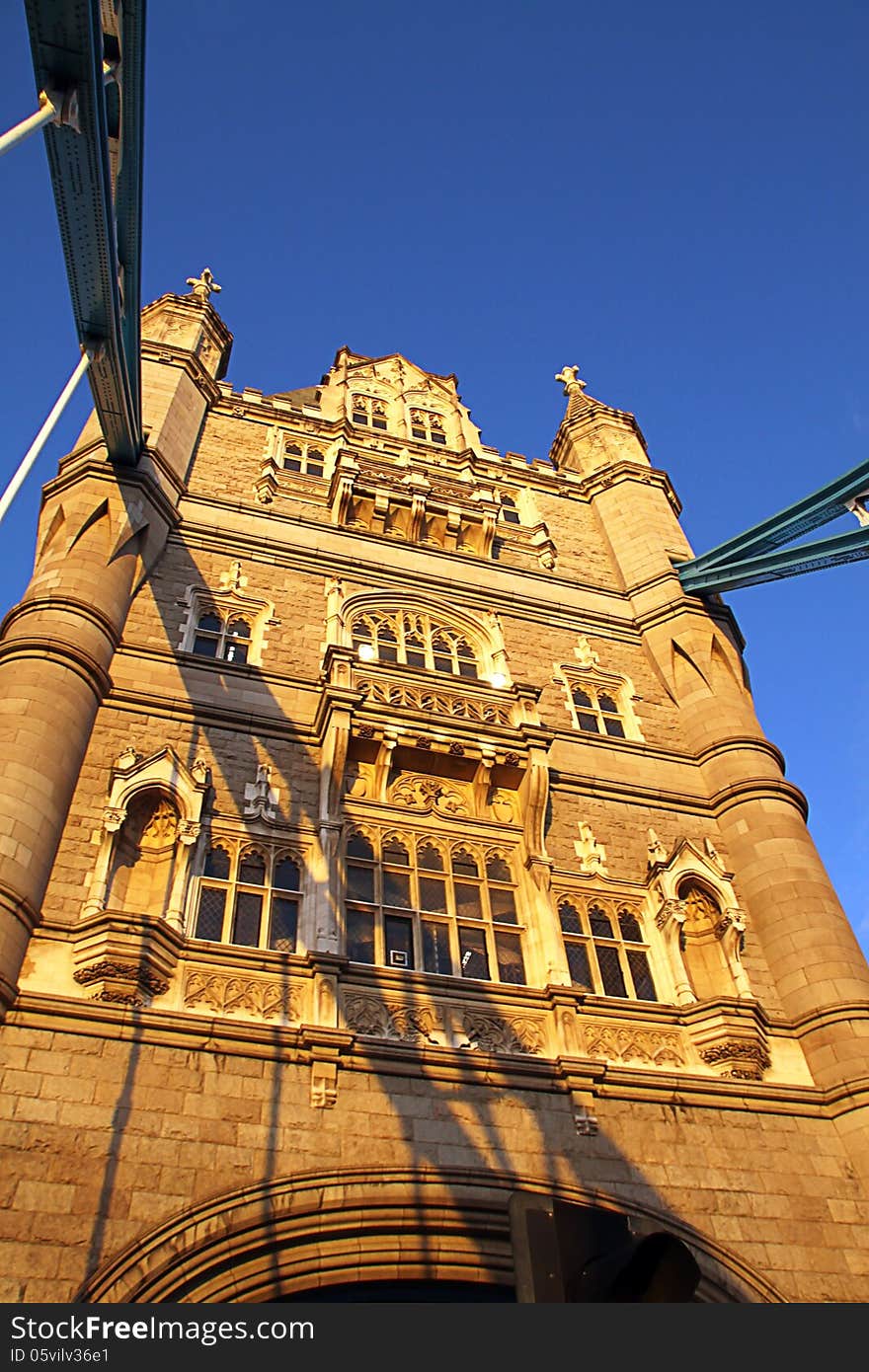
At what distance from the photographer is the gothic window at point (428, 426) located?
2453 centimetres

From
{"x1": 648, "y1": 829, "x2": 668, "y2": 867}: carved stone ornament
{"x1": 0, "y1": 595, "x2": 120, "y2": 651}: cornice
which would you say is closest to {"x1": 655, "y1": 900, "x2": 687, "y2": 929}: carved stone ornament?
{"x1": 648, "y1": 829, "x2": 668, "y2": 867}: carved stone ornament

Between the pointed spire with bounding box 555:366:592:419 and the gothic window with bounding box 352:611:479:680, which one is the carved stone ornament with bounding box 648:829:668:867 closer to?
the gothic window with bounding box 352:611:479:680

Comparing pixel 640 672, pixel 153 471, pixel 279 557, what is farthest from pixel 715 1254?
pixel 153 471

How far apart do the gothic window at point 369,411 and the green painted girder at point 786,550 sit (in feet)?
28.0

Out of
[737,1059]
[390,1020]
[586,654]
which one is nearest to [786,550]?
[586,654]

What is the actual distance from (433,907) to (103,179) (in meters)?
8.91

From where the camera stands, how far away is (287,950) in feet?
36.2

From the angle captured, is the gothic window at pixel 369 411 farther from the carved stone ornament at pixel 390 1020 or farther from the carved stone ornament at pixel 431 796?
the carved stone ornament at pixel 390 1020

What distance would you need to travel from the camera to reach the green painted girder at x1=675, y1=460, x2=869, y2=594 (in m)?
17.3

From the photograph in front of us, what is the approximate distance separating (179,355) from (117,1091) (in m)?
14.8

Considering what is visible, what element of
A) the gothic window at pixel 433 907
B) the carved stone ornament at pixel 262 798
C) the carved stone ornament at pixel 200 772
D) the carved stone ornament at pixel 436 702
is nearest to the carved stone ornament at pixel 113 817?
the carved stone ornament at pixel 200 772

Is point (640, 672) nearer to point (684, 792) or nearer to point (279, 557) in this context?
point (684, 792)

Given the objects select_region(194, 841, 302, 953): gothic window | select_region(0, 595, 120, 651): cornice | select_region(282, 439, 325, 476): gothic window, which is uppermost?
select_region(282, 439, 325, 476): gothic window

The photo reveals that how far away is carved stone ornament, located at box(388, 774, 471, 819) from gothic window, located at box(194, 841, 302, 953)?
1.94 metres
